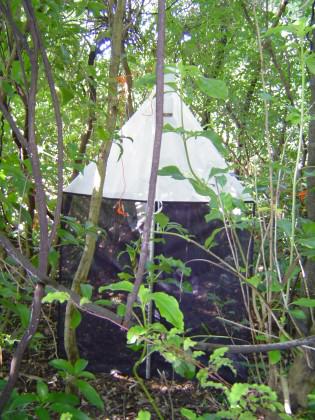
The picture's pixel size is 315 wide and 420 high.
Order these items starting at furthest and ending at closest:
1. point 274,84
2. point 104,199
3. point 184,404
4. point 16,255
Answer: point 274,84
point 104,199
point 184,404
point 16,255

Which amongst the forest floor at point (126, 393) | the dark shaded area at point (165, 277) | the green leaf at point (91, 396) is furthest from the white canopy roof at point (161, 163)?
the green leaf at point (91, 396)

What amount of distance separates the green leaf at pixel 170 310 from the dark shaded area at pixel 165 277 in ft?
6.92

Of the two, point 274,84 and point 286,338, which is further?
point 274,84

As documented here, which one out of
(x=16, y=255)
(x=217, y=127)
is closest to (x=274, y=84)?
(x=217, y=127)

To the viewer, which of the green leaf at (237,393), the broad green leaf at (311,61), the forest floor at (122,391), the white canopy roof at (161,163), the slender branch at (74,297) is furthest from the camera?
the white canopy roof at (161,163)

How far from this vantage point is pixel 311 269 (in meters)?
1.74

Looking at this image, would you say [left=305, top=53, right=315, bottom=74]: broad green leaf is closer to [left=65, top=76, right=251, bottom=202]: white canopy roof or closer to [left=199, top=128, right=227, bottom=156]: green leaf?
[left=199, top=128, right=227, bottom=156]: green leaf

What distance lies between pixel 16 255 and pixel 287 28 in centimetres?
81

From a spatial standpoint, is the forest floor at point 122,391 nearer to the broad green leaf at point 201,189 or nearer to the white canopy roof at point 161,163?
the white canopy roof at point 161,163

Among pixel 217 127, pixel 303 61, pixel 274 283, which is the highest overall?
pixel 217 127

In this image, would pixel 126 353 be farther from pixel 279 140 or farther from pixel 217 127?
pixel 217 127

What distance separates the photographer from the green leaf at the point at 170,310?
0.84 meters

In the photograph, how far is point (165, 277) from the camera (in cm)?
304

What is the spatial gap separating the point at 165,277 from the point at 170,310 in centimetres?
221
